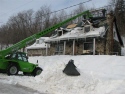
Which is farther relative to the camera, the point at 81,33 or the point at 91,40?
the point at 81,33

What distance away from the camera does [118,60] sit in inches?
841

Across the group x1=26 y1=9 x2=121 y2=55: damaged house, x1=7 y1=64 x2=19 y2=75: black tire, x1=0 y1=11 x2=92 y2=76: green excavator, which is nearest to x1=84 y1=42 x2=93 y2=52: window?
x1=26 y1=9 x2=121 y2=55: damaged house

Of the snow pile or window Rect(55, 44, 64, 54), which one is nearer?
the snow pile

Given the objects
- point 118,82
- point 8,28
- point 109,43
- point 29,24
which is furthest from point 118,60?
point 8,28

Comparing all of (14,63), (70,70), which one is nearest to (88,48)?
(14,63)

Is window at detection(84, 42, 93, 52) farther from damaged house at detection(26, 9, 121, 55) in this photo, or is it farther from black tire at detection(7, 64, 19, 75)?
black tire at detection(7, 64, 19, 75)

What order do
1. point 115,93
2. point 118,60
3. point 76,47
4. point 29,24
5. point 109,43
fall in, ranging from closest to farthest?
point 115,93 < point 118,60 < point 109,43 < point 76,47 < point 29,24

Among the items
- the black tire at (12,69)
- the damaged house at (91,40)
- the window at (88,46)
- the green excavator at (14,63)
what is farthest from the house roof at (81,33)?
the black tire at (12,69)

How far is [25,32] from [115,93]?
7243 centimetres

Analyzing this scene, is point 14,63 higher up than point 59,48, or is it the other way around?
point 59,48

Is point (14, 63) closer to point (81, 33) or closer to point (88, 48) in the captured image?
point (88, 48)

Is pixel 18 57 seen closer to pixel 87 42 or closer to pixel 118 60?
pixel 118 60

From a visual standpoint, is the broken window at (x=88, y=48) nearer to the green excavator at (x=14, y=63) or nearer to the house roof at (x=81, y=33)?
the house roof at (x=81, y=33)

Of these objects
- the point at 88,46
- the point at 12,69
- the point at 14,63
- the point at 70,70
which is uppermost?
the point at 88,46
